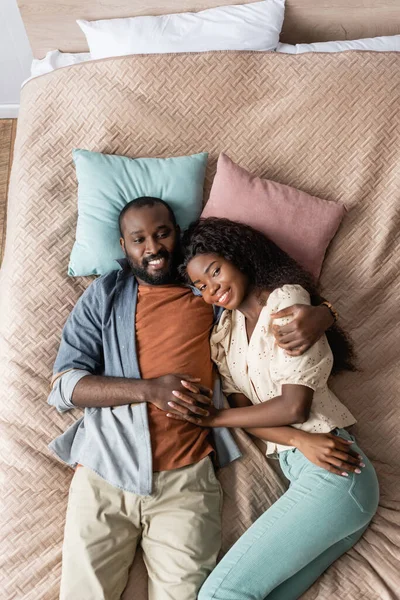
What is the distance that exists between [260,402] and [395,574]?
1.63 ft

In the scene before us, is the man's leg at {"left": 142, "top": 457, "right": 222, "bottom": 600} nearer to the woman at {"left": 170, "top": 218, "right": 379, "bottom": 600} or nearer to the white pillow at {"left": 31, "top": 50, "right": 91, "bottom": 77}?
the woman at {"left": 170, "top": 218, "right": 379, "bottom": 600}

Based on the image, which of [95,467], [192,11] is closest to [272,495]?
[95,467]

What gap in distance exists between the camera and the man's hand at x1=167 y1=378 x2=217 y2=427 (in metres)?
1.62

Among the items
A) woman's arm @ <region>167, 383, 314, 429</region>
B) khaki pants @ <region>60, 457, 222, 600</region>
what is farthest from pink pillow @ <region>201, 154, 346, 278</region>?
khaki pants @ <region>60, 457, 222, 600</region>

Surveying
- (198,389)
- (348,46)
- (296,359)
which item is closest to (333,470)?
(296,359)

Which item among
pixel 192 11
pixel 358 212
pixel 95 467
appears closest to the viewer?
pixel 95 467

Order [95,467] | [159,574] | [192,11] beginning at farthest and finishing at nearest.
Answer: [192,11]
[95,467]
[159,574]

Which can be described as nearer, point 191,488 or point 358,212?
point 191,488

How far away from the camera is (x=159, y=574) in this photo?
1.49 metres

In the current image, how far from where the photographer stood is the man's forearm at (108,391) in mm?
1646

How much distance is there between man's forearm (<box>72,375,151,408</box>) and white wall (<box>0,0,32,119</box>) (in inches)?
65.8

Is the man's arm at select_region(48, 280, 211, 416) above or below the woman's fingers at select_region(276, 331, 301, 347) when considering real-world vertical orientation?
above

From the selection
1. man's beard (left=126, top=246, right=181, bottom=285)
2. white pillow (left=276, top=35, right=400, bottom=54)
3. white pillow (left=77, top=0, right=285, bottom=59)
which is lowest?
man's beard (left=126, top=246, right=181, bottom=285)

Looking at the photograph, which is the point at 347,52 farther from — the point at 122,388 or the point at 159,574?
the point at 159,574
